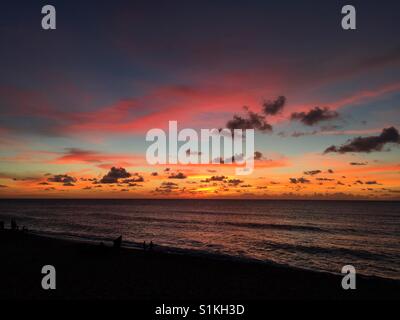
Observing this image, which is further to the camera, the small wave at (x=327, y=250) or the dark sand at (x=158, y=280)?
the small wave at (x=327, y=250)

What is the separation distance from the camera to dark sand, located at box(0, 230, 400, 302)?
19156 mm

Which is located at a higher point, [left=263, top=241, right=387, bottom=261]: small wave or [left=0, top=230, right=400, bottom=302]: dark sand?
[left=0, top=230, right=400, bottom=302]: dark sand

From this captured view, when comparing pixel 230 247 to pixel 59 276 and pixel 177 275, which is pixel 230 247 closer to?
pixel 177 275

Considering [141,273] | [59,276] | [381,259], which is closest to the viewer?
[59,276]

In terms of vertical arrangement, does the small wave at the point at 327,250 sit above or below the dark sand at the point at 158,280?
below

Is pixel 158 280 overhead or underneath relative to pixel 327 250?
overhead

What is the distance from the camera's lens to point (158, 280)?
73.6 feet

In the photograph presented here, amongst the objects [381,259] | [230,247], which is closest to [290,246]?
[230,247]

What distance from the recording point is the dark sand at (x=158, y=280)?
62.8 ft

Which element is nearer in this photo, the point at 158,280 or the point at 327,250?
the point at 158,280

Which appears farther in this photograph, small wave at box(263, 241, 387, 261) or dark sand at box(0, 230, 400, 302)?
small wave at box(263, 241, 387, 261)

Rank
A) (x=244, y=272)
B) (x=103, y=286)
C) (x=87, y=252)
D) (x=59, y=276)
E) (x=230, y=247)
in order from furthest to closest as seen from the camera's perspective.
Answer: (x=230, y=247) → (x=87, y=252) → (x=244, y=272) → (x=59, y=276) → (x=103, y=286)
